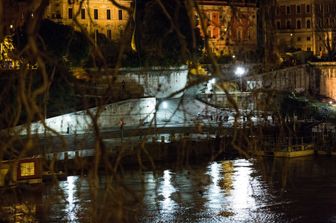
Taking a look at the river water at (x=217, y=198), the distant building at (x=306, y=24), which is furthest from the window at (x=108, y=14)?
the river water at (x=217, y=198)

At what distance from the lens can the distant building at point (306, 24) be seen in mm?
33219

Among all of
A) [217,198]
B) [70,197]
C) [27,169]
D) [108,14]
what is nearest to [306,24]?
[108,14]

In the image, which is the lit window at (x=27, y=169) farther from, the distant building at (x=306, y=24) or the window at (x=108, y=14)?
the distant building at (x=306, y=24)

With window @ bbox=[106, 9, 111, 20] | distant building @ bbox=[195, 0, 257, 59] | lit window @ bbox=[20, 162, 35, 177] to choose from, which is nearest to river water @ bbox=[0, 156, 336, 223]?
lit window @ bbox=[20, 162, 35, 177]

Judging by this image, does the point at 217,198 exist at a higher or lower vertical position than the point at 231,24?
lower

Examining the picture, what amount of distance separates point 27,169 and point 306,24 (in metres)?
23.6

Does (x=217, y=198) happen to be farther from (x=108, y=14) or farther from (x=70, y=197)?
(x=108, y=14)

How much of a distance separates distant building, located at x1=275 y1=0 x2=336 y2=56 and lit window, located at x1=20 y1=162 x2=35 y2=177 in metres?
21.2

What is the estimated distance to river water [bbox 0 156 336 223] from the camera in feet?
36.6

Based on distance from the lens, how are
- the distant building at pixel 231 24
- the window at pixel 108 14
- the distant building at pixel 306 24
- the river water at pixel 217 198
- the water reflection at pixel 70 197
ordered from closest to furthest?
the distant building at pixel 231 24
the river water at pixel 217 198
the water reflection at pixel 70 197
the window at pixel 108 14
the distant building at pixel 306 24

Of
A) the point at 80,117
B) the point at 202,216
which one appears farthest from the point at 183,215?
the point at 80,117

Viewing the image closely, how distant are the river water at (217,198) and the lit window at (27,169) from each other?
373 millimetres

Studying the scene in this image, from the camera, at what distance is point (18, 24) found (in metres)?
4.94

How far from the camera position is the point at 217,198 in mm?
12664
